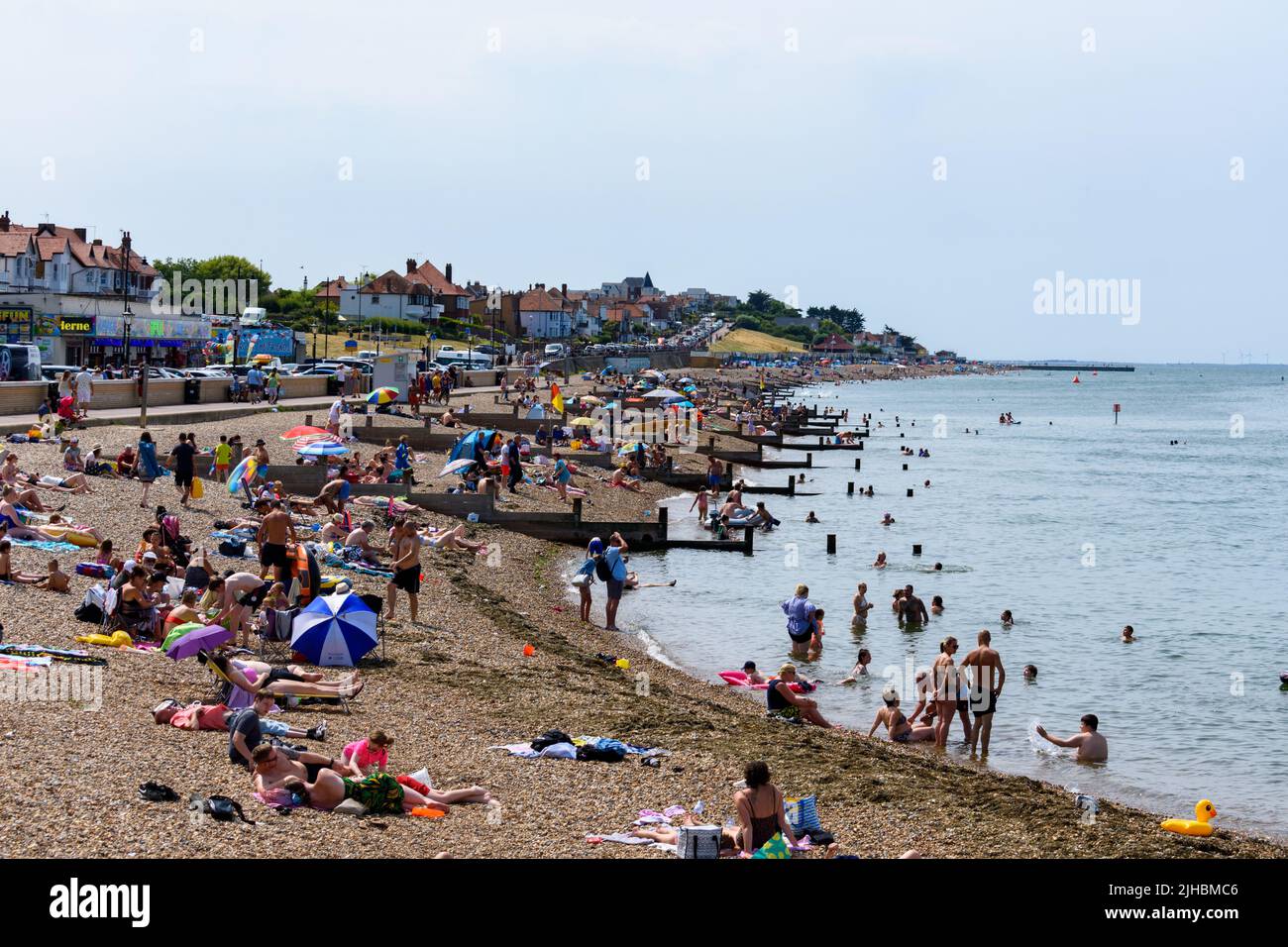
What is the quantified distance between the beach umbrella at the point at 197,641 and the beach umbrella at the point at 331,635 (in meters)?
1.19

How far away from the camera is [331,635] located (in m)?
14.2

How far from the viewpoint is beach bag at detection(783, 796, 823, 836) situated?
10555 millimetres

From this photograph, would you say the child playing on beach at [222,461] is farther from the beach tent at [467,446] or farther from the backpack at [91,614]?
the backpack at [91,614]

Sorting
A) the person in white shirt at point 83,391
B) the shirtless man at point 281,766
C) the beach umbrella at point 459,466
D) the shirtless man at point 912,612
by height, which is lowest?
the shirtless man at point 912,612

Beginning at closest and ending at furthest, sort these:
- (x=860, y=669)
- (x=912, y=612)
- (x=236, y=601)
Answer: (x=236, y=601) < (x=860, y=669) < (x=912, y=612)

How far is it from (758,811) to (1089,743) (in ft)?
25.4

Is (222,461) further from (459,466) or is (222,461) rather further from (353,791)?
(353,791)

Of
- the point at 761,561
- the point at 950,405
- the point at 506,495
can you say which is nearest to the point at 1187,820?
the point at 761,561

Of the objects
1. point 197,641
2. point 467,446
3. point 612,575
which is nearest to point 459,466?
point 467,446

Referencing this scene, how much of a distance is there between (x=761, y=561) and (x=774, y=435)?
116 ft

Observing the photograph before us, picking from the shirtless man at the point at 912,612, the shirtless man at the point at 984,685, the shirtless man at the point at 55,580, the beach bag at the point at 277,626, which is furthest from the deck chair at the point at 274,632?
the shirtless man at the point at 912,612

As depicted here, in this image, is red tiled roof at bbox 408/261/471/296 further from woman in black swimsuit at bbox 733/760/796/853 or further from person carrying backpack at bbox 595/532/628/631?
woman in black swimsuit at bbox 733/760/796/853

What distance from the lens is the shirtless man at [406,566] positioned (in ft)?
58.1
